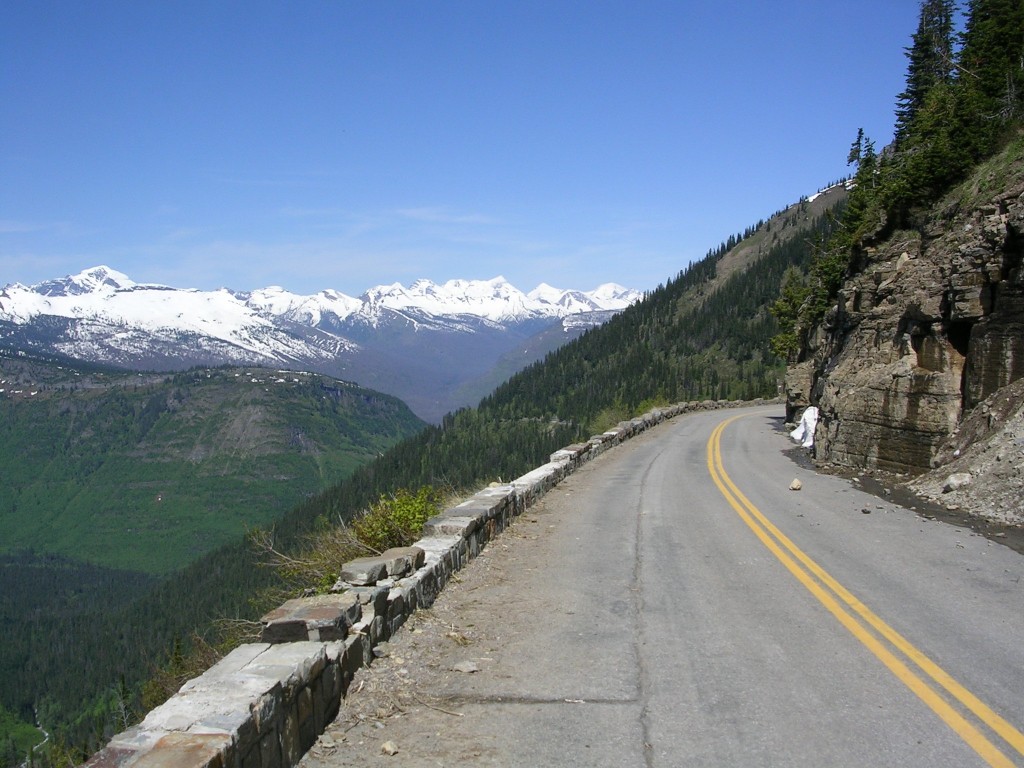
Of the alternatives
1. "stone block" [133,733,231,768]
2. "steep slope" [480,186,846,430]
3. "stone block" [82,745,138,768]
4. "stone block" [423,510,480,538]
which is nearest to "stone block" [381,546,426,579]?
"stone block" [423,510,480,538]

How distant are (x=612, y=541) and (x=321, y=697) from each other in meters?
6.76

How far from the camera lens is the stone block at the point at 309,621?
16.2 feet

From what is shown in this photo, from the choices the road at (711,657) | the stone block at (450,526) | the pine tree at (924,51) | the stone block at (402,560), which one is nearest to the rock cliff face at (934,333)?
the road at (711,657)

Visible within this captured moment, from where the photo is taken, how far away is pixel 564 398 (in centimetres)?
15888

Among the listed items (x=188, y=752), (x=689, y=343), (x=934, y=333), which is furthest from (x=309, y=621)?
(x=689, y=343)

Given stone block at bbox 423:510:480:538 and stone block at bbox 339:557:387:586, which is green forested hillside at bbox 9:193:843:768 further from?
stone block at bbox 339:557:387:586

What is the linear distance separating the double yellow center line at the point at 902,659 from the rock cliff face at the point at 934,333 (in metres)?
7.80

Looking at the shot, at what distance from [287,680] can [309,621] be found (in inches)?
35.4

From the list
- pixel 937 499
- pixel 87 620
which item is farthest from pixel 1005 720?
pixel 87 620

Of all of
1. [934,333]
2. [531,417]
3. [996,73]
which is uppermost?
[996,73]

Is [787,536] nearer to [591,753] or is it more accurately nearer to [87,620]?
[591,753]

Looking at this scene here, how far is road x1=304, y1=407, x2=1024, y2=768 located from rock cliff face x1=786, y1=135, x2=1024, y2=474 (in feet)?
18.6

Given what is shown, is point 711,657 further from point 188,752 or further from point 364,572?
point 188,752

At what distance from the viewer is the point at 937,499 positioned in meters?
13.3
